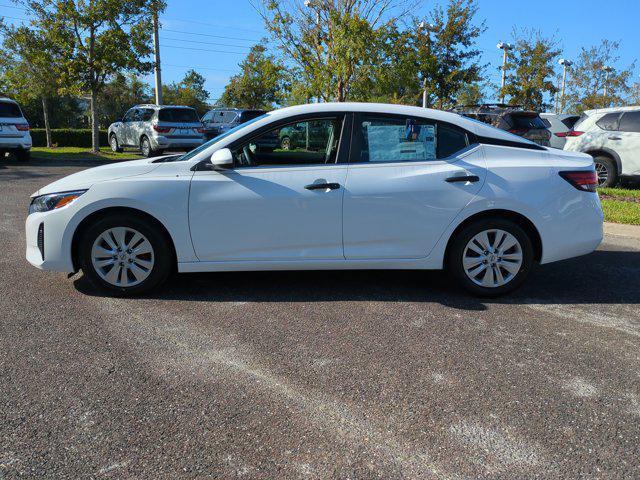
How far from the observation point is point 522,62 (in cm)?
3138

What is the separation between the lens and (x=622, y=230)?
7902 mm

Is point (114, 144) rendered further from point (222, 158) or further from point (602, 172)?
point (222, 158)

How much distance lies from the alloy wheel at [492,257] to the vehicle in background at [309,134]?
5.07ft

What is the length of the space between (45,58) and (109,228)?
53.7 ft

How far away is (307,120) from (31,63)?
2005 cm

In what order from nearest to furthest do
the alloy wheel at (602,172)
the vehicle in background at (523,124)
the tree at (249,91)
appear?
1. the alloy wheel at (602,172)
2. the vehicle in background at (523,124)
3. the tree at (249,91)

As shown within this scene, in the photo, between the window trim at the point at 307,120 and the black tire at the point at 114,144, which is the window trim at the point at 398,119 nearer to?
the window trim at the point at 307,120

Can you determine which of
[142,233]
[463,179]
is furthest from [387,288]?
[142,233]

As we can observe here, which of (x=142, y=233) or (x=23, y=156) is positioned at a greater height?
(x=23, y=156)

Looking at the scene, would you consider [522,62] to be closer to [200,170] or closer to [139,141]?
[139,141]

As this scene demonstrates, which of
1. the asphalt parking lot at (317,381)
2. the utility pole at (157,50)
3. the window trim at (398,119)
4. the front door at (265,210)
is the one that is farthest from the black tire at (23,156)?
the window trim at (398,119)

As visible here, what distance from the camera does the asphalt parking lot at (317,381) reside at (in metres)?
2.65

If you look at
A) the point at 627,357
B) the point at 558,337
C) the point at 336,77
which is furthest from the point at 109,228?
the point at 336,77

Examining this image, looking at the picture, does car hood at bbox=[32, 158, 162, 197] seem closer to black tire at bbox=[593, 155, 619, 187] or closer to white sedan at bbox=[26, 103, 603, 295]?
white sedan at bbox=[26, 103, 603, 295]
